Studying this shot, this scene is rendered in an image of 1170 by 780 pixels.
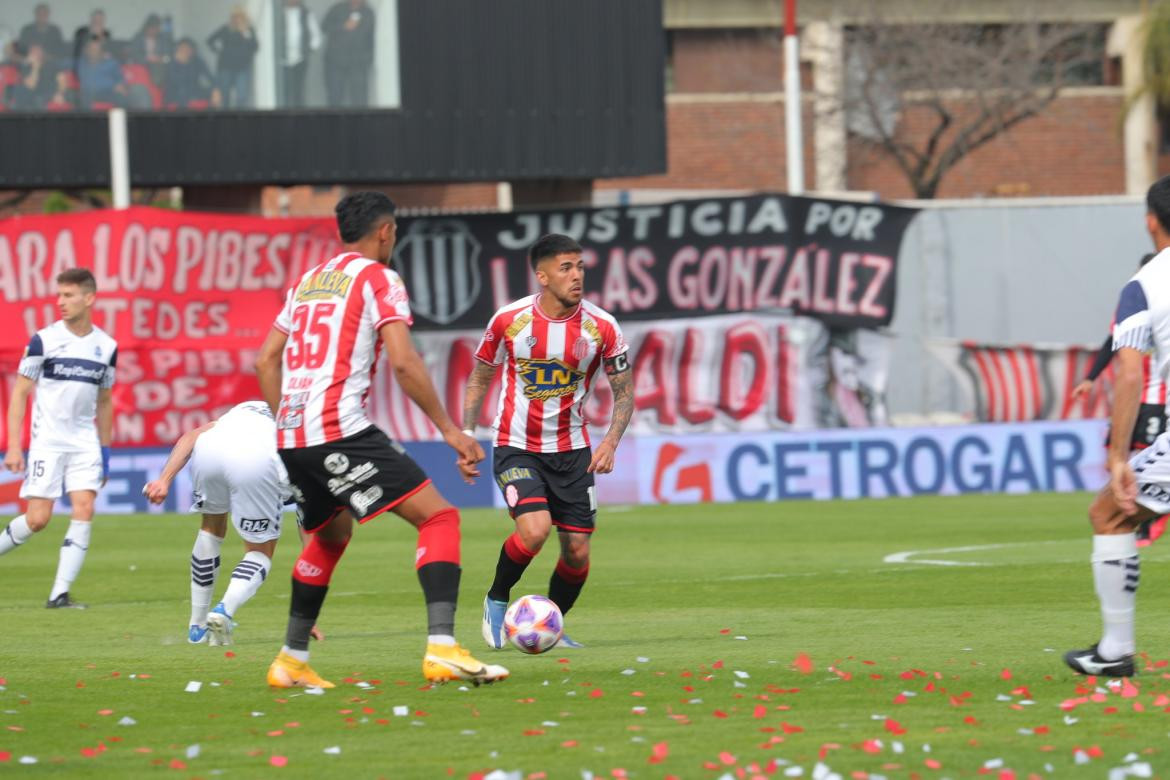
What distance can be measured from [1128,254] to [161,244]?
12843mm

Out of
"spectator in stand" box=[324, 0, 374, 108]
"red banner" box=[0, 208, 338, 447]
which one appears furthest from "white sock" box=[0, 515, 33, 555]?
"spectator in stand" box=[324, 0, 374, 108]

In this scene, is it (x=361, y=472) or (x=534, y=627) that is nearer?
(x=361, y=472)

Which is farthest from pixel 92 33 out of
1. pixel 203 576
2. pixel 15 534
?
pixel 203 576

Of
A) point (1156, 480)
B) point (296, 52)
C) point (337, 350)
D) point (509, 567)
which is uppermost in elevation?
point (296, 52)

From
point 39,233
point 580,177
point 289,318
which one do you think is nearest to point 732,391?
point 580,177

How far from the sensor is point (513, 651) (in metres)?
9.98

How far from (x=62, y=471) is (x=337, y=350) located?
577 cm

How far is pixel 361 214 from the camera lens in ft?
27.2

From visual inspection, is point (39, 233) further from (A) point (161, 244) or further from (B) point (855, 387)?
(B) point (855, 387)

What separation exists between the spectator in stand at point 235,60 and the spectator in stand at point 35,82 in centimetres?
193

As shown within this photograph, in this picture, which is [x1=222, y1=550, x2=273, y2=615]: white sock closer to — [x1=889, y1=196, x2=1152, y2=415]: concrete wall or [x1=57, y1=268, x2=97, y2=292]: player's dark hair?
[x1=57, y1=268, x2=97, y2=292]: player's dark hair

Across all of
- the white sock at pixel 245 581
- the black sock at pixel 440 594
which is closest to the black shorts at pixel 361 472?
the black sock at pixel 440 594

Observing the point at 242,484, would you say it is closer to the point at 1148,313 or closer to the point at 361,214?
the point at 361,214

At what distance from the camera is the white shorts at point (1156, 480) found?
801cm
